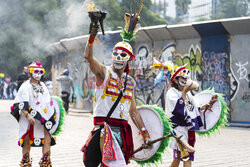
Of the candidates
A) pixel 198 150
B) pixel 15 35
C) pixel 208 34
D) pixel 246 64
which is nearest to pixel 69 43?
pixel 208 34

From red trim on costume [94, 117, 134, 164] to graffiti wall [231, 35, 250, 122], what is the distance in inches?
353

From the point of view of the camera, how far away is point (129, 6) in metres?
5.08

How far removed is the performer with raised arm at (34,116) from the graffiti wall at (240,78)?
7.84 metres

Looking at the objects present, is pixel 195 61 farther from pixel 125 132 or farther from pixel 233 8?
pixel 233 8

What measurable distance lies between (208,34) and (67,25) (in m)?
16.0

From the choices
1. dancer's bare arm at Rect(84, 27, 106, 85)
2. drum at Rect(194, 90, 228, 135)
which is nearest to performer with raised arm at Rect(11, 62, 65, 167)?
dancer's bare arm at Rect(84, 27, 106, 85)

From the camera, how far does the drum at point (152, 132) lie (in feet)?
16.7

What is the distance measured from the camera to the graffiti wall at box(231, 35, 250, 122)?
1308 cm

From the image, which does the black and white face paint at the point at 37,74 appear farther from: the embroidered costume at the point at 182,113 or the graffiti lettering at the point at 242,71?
the graffiti lettering at the point at 242,71

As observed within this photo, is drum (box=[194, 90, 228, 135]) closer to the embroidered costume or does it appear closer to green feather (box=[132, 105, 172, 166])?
the embroidered costume

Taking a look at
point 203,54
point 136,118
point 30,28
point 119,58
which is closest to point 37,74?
point 136,118

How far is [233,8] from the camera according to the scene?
86.1 m

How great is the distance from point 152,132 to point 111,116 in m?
0.76

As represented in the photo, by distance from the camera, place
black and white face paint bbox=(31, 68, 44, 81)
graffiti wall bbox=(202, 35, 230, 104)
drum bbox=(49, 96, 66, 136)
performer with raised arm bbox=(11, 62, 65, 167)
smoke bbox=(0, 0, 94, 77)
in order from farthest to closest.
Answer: smoke bbox=(0, 0, 94, 77) → graffiti wall bbox=(202, 35, 230, 104) → drum bbox=(49, 96, 66, 136) → black and white face paint bbox=(31, 68, 44, 81) → performer with raised arm bbox=(11, 62, 65, 167)
